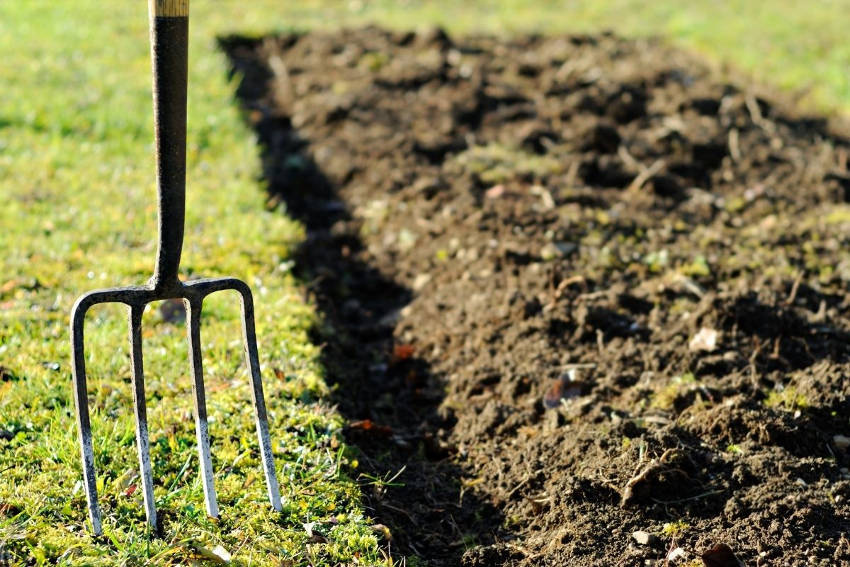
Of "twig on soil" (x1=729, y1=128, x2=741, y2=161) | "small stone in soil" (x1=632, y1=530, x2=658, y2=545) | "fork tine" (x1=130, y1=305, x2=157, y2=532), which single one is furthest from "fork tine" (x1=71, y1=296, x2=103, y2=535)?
"twig on soil" (x1=729, y1=128, x2=741, y2=161)

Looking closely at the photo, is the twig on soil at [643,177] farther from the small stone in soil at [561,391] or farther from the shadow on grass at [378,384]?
the small stone in soil at [561,391]

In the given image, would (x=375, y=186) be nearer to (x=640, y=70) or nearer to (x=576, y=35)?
(x=640, y=70)

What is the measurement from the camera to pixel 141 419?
2666 mm

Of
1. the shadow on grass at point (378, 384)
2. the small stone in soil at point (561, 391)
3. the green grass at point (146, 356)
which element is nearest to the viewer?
the green grass at point (146, 356)

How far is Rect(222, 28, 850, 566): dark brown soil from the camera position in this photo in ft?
9.57

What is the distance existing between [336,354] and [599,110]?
3.58 metres

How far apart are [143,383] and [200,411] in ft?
0.64

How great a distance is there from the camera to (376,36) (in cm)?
906

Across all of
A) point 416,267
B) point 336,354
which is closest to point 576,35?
point 416,267

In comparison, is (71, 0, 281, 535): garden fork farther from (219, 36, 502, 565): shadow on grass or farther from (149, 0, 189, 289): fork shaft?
(219, 36, 502, 565): shadow on grass

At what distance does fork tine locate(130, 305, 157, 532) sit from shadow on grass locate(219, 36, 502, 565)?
0.69m

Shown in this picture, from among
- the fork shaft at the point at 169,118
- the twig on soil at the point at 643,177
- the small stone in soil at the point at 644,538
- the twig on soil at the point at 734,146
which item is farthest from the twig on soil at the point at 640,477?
the twig on soil at the point at 734,146

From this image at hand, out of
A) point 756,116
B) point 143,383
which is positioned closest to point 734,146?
point 756,116

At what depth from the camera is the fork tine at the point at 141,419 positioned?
8.64 feet
